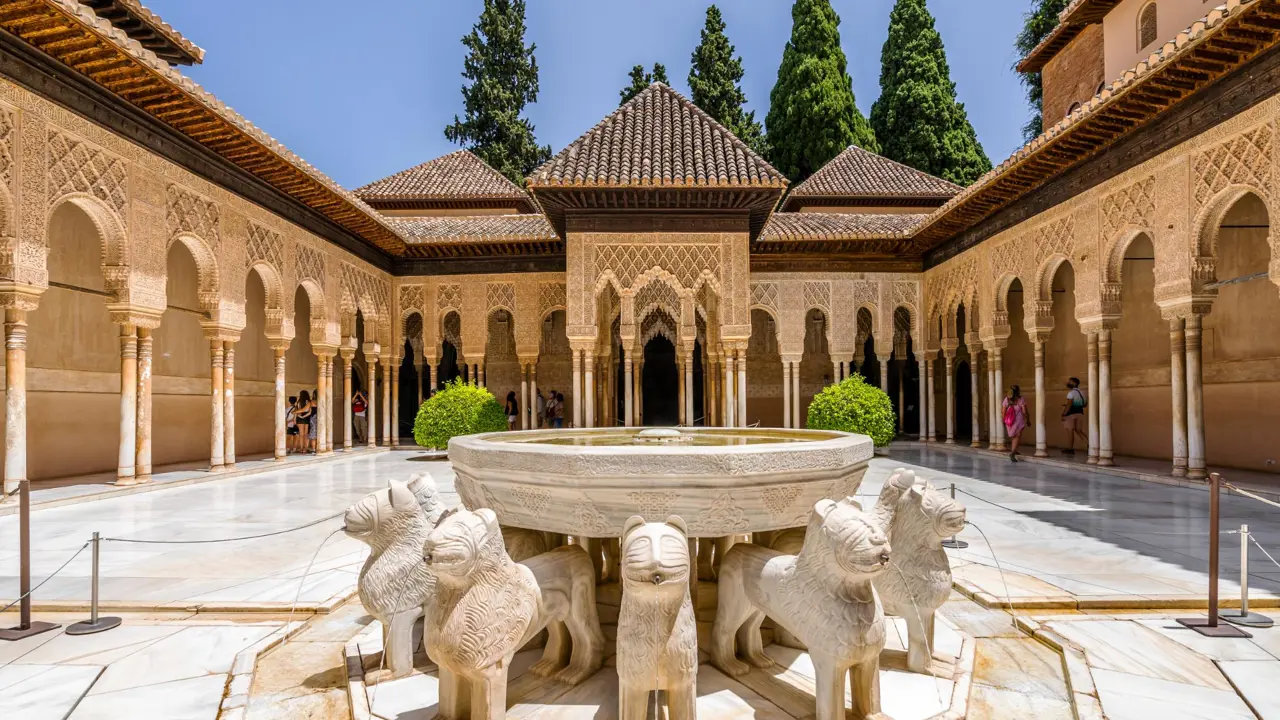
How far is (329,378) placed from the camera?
1473 centimetres

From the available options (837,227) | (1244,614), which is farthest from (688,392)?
(1244,614)

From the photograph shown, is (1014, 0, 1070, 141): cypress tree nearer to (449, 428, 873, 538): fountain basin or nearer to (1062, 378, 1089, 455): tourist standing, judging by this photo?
(1062, 378, 1089, 455): tourist standing

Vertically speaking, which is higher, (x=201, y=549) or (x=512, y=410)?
(x=512, y=410)

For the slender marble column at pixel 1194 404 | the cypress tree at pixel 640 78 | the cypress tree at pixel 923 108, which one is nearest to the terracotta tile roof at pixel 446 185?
the cypress tree at pixel 640 78

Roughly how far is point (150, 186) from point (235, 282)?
2174 mm

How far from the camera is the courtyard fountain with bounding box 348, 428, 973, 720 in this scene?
239 cm

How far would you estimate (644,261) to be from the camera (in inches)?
540

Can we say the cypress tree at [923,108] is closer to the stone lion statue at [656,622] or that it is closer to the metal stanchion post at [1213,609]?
the metal stanchion post at [1213,609]

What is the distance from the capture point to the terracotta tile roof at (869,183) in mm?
20000

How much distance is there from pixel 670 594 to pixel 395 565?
1.38 metres

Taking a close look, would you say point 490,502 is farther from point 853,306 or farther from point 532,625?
point 853,306

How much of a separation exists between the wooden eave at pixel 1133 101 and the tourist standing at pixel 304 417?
1340cm

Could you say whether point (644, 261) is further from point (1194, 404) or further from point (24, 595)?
point (24, 595)

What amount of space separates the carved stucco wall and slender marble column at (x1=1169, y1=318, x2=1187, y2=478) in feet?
44.4
